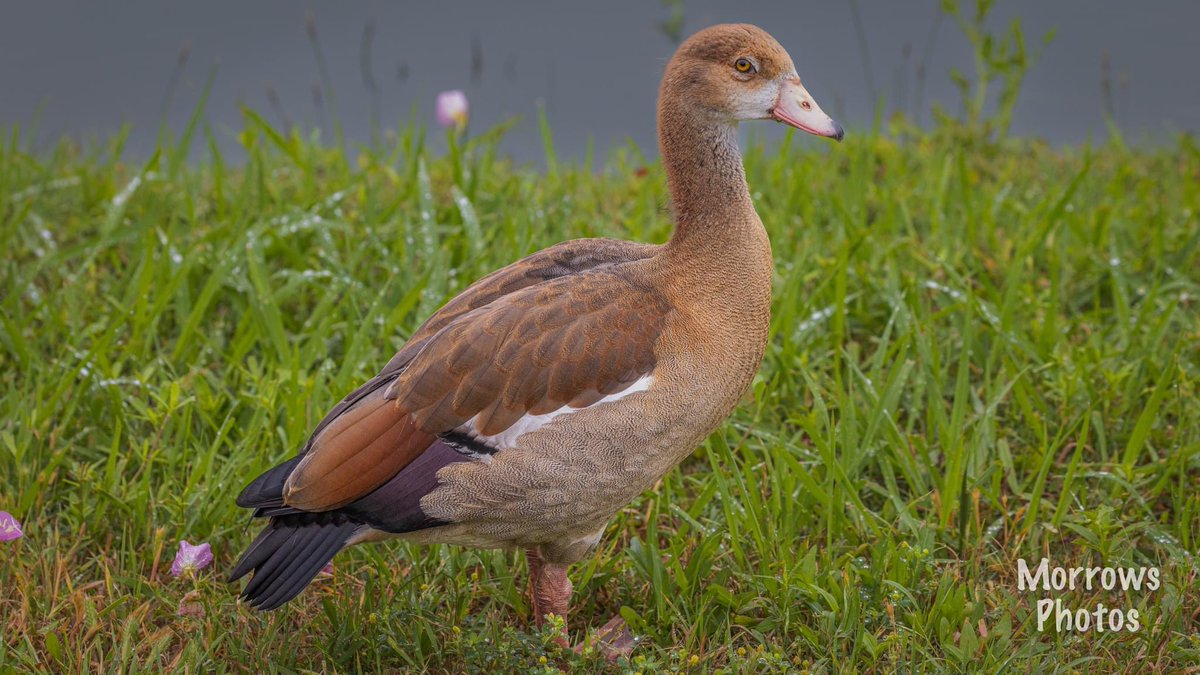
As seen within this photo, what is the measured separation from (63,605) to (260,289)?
1440 mm

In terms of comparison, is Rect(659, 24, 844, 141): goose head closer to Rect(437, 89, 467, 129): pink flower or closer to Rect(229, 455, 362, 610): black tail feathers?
Rect(229, 455, 362, 610): black tail feathers

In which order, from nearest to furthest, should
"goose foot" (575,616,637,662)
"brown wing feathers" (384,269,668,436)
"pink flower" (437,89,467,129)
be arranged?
"brown wing feathers" (384,269,668,436) → "goose foot" (575,616,637,662) → "pink flower" (437,89,467,129)

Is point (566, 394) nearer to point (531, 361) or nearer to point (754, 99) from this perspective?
point (531, 361)

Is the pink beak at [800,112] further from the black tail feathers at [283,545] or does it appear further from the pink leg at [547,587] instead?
the black tail feathers at [283,545]

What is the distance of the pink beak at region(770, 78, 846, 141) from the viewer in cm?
339

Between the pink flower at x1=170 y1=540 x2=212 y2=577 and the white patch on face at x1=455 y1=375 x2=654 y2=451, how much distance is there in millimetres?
836

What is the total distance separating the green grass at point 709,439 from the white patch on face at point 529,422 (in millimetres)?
485

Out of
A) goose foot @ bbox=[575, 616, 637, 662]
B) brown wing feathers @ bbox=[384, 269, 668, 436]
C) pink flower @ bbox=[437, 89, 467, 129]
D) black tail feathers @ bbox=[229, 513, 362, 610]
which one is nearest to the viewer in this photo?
black tail feathers @ bbox=[229, 513, 362, 610]

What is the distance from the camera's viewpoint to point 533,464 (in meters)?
3.18

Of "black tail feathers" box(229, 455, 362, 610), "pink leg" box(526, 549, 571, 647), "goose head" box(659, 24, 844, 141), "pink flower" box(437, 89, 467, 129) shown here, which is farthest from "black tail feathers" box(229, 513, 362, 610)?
"pink flower" box(437, 89, 467, 129)

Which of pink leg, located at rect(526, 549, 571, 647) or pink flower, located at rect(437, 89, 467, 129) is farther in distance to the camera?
pink flower, located at rect(437, 89, 467, 129)

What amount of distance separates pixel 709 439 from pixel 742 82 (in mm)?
1213

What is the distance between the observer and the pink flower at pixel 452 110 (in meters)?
5.75

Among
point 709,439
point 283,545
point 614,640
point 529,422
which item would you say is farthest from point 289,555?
point 709,439
